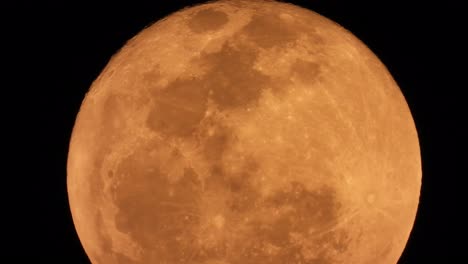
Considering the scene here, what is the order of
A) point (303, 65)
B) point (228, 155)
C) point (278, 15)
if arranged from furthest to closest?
point (278, 15)
point (303, 65)
point (228, 155)

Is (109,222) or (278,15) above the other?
(278,15)

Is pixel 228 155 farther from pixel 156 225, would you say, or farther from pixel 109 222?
pixel 109 222

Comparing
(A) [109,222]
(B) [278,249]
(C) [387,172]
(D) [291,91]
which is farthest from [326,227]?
(A) [109,222]

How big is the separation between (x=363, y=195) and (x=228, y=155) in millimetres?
982

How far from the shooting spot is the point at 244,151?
12.9 ft

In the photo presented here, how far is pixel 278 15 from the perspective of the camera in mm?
4602

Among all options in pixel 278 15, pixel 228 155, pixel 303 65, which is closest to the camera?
pixel 228 155

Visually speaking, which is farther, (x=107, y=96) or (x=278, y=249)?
(x=107, y=96)

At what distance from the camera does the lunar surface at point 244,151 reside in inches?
155

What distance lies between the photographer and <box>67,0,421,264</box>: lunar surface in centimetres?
393

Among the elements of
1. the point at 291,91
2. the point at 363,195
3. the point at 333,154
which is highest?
the point at 291,91

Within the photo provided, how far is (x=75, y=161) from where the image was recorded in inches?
183

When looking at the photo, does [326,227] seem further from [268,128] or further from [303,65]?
[303,65]

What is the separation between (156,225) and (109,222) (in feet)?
1.47
